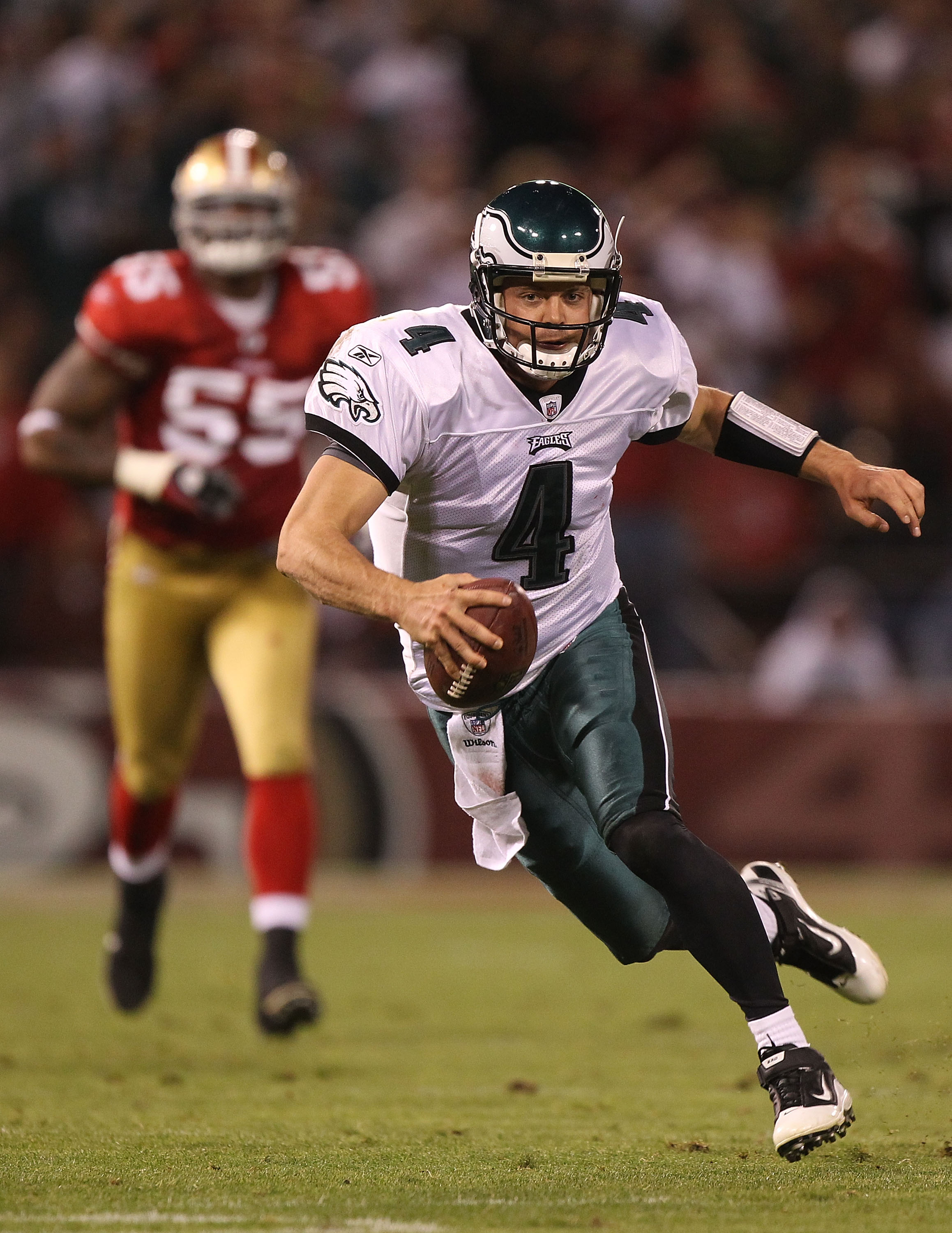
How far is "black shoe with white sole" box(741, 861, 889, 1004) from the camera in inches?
159

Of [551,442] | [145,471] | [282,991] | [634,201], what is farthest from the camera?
[634,201]

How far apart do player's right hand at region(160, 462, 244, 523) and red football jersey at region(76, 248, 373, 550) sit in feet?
0.46

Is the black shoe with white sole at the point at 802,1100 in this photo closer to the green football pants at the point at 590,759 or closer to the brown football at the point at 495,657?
the green football pants at the point at 590,759

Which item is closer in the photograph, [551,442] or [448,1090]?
[551,442]

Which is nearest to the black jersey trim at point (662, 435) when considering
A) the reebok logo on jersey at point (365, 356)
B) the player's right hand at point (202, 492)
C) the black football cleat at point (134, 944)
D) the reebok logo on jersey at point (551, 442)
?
the reebok logo on jersey at point (551, 442)

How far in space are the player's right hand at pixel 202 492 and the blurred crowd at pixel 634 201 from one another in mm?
4081

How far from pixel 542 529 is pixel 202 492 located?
1771 mm

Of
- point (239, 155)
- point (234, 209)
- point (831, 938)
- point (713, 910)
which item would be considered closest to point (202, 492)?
point (234, 209)

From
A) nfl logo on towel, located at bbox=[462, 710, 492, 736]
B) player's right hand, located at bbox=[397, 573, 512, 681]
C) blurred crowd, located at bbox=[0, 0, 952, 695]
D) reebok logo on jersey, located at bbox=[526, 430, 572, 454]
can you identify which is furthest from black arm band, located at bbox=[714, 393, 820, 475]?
blurred crowd, located at bbox=[0, 0, 952, 695]

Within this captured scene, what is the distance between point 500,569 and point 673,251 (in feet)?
23.9

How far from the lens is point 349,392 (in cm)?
363

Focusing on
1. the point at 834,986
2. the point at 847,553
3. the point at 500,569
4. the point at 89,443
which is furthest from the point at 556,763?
the point at 847,553

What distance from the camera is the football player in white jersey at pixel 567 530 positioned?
141 inches

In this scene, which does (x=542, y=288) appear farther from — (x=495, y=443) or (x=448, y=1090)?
(x=448, y=1090)
